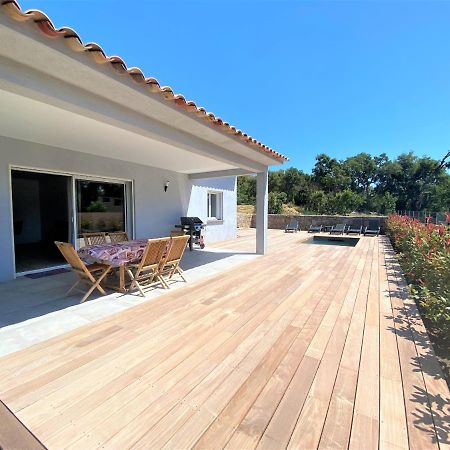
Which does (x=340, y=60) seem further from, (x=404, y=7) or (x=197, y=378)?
(x=197, y=378)

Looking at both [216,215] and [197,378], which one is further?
[216,215]

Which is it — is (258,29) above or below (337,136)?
below

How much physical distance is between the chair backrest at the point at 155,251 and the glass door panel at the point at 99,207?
3.36 metres

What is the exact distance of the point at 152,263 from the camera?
14.7 feet

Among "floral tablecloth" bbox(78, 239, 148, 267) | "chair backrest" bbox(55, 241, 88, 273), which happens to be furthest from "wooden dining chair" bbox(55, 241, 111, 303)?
"floral tablecloth" bbox(78, 239, 148, 267)

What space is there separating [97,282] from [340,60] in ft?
37.9

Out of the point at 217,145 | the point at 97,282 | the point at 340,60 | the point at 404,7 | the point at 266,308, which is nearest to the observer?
the point at 266,308

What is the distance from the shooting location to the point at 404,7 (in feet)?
19.6

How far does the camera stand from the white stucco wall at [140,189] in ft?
16.9

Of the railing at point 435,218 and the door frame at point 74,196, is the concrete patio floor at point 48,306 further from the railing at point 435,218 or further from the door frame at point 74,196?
the railing at point 435,218

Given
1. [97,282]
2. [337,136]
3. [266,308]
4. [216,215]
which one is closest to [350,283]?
[266,308]

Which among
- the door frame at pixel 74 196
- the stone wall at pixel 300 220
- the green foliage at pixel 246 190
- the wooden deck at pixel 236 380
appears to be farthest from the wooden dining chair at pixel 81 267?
the green foliage at pixel 246 190

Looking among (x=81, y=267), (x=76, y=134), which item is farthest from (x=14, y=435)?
(x=76, y=134)

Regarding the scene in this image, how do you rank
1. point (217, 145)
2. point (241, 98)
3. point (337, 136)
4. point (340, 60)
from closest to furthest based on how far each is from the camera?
point (217, 145) → point (340, 60) → point (241, 98) → point (337, 136)
